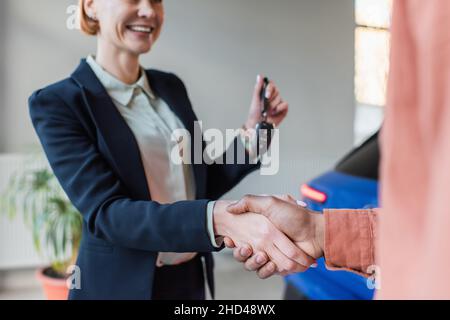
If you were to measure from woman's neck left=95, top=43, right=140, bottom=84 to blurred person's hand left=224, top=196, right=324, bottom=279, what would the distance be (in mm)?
190

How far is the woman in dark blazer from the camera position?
Answer: 59cm

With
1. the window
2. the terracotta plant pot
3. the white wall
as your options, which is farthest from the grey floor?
the window

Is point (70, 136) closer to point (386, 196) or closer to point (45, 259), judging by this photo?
point (45, 259)

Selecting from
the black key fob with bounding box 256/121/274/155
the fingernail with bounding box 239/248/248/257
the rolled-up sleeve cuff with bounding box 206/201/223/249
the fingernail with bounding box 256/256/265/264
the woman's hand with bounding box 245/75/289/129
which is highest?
the woman's hand with bounding box 245/75/289/129

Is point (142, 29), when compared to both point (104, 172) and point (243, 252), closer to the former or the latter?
point (104, 172)

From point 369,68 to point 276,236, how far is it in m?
0.25

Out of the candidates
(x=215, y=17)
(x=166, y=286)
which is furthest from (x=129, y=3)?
(x=166, y=286)

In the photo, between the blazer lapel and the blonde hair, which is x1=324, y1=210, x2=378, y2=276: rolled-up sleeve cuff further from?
the blonde hair

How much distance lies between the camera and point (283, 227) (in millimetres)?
622

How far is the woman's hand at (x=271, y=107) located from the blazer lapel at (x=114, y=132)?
0.48 ft

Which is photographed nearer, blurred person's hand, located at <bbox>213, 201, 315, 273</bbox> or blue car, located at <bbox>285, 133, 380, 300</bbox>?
blurred person's hand, located at <bbox>213, 201, 315, 273</bbox>

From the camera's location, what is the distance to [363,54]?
69cm

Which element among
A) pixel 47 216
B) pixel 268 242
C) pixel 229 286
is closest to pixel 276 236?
pixel 268 242

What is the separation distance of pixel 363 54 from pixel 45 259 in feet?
1.64
